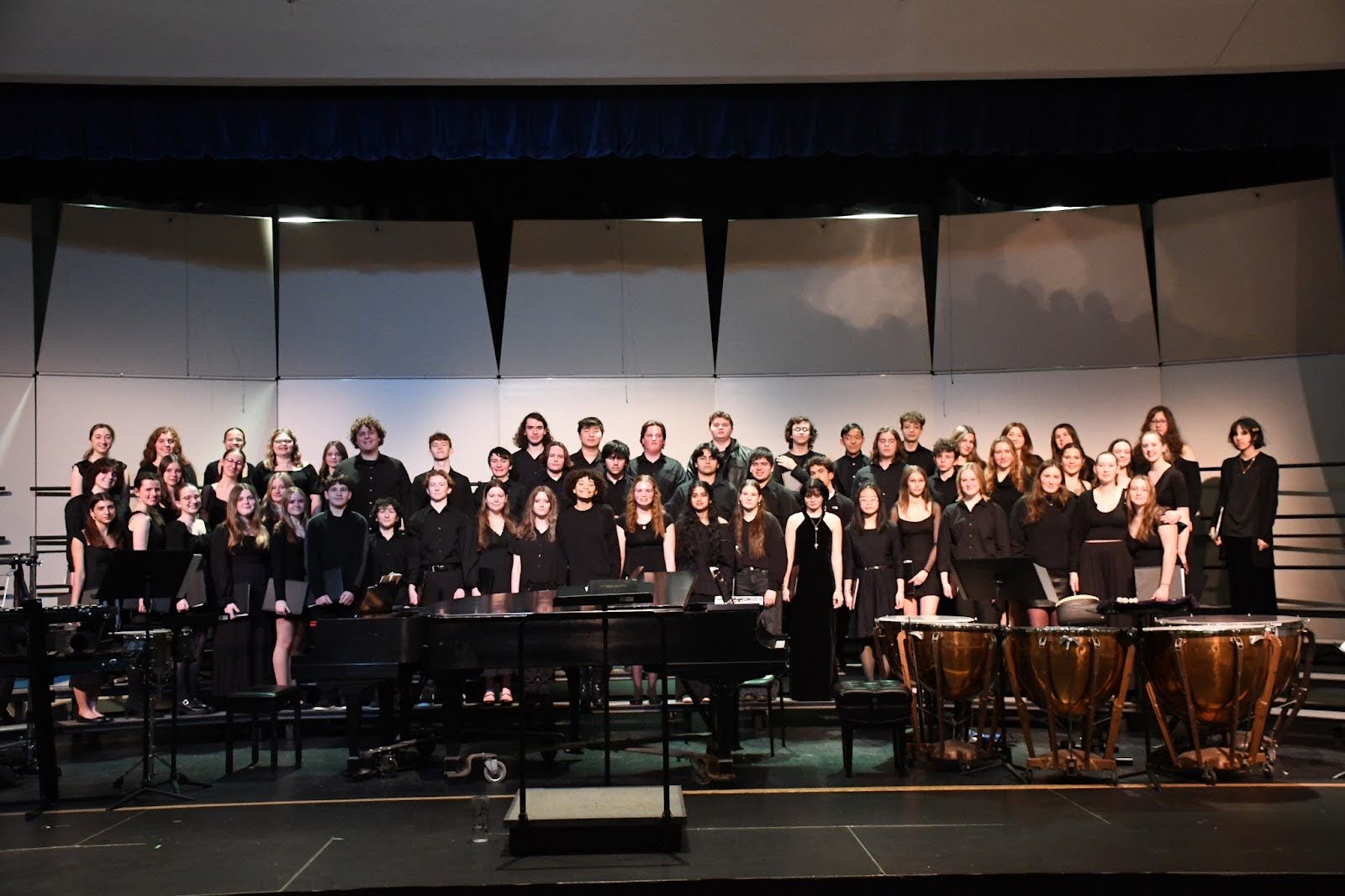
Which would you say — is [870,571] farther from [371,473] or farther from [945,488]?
[371,473]

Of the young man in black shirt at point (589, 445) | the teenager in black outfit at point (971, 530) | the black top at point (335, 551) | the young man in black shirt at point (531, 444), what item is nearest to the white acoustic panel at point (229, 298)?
the young man in black shirt at point (531, 444)

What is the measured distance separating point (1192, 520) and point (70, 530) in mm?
6635

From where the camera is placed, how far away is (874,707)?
557 centimetres

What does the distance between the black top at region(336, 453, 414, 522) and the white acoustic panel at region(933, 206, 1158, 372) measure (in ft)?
13.6

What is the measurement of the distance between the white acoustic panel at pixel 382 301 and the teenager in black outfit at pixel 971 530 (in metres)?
4.01

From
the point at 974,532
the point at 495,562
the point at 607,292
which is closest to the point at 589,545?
the point at 495,562

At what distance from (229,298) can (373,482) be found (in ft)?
7.57

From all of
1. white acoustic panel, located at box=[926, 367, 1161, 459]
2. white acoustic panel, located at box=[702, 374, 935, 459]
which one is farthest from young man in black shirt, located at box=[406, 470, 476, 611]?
white acoustic panel, located at box=[926, 367, 1161, 459]

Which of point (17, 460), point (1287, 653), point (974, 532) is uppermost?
point (17, 460)

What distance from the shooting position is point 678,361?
9.73 meters

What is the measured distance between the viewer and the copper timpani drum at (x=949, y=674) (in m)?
5.66

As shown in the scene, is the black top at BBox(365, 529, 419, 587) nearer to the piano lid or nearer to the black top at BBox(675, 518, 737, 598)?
the piano lid

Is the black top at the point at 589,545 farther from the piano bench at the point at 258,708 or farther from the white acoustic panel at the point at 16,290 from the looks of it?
the white acoustic panel at the point at 16,290

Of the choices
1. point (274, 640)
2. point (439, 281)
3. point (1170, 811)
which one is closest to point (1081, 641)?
point (1170, 811)
